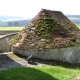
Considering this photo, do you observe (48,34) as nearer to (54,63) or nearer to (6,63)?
(54,63)

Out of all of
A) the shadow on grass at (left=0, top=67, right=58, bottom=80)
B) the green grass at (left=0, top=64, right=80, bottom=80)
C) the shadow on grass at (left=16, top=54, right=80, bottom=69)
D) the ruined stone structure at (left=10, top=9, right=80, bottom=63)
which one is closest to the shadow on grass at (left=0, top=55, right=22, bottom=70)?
the shadow on grass at (left=16, top=54, right=80, bottom=69)

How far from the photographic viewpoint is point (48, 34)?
69.3 ft

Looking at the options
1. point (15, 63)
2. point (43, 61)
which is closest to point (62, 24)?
point (43, 61)

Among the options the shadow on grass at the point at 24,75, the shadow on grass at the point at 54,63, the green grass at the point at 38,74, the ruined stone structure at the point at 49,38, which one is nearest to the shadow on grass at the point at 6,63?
the shadow on grass at the point at 54,63

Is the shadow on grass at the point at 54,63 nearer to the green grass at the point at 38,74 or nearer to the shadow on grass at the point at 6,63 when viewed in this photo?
the shadow on grass at the point at 6,63

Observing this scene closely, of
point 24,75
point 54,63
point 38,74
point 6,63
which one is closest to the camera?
point 24,75

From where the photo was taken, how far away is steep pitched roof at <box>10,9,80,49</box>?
2017 cm

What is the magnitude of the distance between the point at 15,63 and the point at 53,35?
4.06m

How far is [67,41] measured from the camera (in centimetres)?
2025

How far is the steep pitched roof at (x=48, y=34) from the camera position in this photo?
20.2 m

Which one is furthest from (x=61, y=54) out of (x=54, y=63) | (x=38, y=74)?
(x=38, y=74)

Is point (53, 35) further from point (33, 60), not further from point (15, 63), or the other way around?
point (15, 63)

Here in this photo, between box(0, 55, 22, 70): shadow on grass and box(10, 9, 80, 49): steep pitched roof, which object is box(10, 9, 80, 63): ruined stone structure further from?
box(0, 55, 22, 70): shadow on grass

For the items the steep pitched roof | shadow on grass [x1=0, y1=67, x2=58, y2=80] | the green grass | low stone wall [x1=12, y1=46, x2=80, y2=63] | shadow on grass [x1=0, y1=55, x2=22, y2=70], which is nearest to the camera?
shadow on grass [x1=0, y1=67, x2=58, y2=80]
